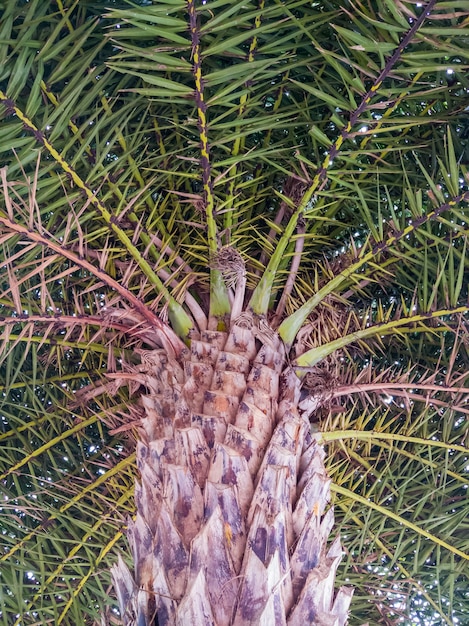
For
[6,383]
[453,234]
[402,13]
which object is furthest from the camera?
[6,383]

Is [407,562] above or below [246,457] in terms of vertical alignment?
below

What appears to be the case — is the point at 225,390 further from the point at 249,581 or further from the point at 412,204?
the point at 412,204

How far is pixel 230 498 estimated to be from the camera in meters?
0.96

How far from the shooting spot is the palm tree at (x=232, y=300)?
983 mm

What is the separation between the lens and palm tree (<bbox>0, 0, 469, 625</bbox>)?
3.22ft

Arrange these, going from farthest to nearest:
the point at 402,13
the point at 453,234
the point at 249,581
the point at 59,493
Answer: the point at 59,493
the point at 453,234
the point at 402,13
the point at 249,581

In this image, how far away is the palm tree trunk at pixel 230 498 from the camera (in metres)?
0.89

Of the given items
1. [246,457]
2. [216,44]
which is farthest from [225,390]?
[216,44]

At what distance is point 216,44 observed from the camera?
1052 millimetres

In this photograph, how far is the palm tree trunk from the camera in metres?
0.89

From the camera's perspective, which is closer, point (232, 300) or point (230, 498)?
point (230, 498)

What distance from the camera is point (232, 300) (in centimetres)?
130

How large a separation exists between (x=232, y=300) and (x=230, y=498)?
47 centimetres

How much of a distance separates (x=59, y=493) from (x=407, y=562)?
85cm
